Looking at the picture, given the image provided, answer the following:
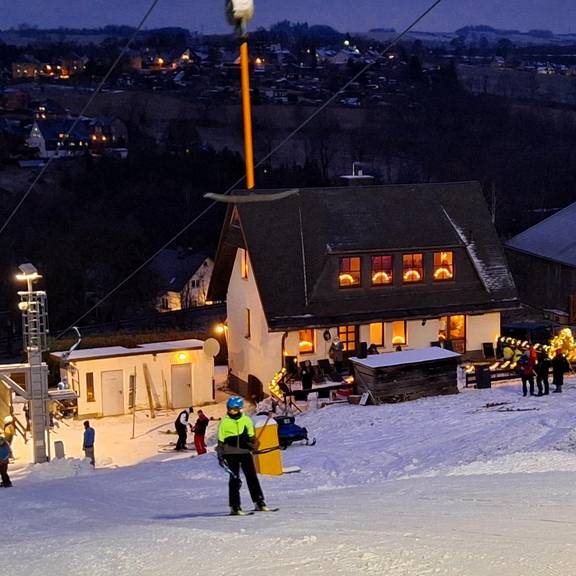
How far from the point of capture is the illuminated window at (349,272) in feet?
111

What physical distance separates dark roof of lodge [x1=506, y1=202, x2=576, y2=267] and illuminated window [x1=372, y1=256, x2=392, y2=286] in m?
15.2

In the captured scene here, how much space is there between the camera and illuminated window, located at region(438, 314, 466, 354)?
34688 millimetres

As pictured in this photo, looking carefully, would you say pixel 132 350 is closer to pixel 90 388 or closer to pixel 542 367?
pixel 90 388

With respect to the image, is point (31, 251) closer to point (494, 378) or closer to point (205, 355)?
point (205, 355)

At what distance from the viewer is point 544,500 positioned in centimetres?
1395

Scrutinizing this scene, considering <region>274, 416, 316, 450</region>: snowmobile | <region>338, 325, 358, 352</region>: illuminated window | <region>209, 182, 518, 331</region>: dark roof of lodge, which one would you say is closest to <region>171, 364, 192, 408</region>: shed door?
<region>209, 182, 518, 331</region>: dark roof of lodge

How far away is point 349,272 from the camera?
33875 mm

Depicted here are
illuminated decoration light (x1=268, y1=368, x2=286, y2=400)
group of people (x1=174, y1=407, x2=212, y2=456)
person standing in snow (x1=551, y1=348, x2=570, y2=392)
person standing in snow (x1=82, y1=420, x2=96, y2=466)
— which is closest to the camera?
group of people (x1=174, y1=407, x2=212, y2=456)

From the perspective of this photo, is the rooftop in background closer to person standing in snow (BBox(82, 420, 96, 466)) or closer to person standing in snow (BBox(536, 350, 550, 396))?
person standing in snow (BBox(82, 420, 96, 466))

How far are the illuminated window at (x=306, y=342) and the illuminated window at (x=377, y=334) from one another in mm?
1998

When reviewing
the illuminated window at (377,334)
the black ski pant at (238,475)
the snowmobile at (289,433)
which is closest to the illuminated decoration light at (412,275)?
the illuminated window at (377,334)

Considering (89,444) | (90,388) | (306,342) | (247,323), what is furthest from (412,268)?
(89,444)

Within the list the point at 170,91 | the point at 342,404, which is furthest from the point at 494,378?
the point at 170,91

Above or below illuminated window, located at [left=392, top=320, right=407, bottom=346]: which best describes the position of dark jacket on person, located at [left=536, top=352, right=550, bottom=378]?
below
